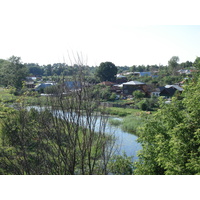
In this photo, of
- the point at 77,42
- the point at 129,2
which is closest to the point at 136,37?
the point at 77,42

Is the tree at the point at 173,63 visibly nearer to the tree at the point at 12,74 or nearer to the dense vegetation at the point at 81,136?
the tree at the point at 12,74

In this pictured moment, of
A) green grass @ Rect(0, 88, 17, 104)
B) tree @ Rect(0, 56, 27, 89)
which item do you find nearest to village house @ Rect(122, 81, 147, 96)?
tree @ Rect(0, 56, 27, 89)

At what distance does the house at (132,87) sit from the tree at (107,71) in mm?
2375

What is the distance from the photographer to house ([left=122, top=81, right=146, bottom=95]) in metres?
15.8

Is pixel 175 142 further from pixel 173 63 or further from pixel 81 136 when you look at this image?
→ pixel 173 63

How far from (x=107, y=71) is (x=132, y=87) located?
3038 mm

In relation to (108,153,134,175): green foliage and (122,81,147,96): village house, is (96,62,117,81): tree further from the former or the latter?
(108,153,134,175): green foliage

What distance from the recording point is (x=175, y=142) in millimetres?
2334

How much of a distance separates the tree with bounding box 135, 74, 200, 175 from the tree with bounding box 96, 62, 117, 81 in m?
13.9

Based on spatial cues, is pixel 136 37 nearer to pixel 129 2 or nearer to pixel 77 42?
pixel 77 42

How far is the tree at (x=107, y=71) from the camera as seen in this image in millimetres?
17116

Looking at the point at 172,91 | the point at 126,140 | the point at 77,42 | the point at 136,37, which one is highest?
the point at 136,37
